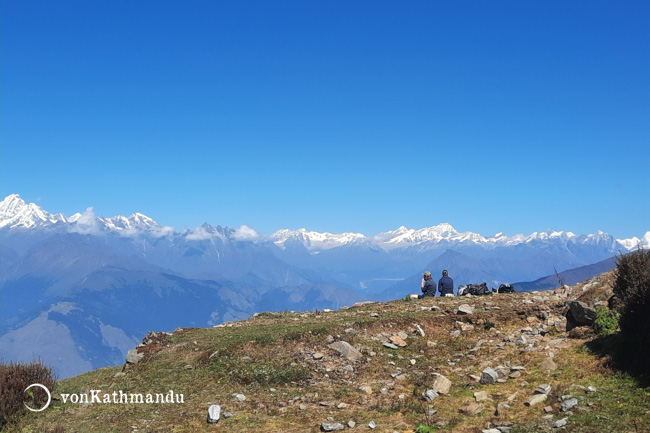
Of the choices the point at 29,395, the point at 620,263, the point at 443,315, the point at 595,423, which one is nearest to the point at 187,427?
the point at 29,395

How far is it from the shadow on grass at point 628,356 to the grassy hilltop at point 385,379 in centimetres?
19

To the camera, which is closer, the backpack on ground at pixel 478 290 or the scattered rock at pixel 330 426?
the scattered rock at pixel 330 426

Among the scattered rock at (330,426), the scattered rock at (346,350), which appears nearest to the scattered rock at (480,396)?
the scattered rock at (330,426)

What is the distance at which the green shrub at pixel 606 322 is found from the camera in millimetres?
17000

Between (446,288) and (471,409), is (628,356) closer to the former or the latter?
(471,409)

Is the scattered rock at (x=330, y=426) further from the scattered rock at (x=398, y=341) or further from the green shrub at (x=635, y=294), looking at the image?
the green shrub at (x=635, y=294)

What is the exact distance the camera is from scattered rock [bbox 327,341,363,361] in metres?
19.4

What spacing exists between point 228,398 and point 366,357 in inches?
242

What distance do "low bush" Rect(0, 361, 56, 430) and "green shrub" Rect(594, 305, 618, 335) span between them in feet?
69.6

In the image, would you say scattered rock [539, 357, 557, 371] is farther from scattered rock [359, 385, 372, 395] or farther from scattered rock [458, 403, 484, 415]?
scattered rock [359, 385, 372, 395]

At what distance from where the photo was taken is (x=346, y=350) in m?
19.6

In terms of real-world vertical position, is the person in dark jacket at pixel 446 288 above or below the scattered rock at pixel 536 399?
above

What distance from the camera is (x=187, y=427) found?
14008mm

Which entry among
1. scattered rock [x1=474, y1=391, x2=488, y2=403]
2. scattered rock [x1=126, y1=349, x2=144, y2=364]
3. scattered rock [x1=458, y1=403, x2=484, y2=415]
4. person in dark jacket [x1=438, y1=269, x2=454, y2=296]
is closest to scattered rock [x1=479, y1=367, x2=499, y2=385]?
scattered rock [x1=474, y1=391, x2=488, y2=403]
